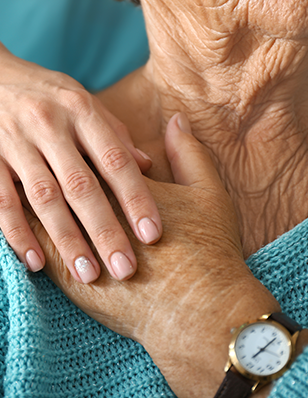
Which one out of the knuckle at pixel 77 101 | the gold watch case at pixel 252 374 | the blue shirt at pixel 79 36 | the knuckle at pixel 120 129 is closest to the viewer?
the gold watch case at pixel 252 374

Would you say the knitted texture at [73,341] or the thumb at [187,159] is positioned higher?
the thumb at [187,159]

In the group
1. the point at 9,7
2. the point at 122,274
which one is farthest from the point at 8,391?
the point at 9,7

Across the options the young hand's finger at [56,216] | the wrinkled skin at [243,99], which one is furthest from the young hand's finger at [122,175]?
the wrinkled skin at [243,99]

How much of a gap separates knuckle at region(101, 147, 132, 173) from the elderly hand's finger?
0.20m

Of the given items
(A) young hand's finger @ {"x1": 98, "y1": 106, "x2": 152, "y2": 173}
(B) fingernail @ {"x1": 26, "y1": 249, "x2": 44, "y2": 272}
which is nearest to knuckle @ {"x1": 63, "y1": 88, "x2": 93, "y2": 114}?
(A) young hand's finger @ {"x1": 98, "y1": 106, "x2": 152, "y2": 173}

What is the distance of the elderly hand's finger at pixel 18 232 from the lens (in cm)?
77

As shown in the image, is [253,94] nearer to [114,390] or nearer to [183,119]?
[183,119]

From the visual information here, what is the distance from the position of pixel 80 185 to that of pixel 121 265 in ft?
0.59

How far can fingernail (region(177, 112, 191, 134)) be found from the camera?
40.1 inches

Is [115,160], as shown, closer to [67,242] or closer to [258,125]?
[67,242]

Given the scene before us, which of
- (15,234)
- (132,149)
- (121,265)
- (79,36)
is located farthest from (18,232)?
(79,36)

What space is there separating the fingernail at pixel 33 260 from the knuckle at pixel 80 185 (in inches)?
5.4

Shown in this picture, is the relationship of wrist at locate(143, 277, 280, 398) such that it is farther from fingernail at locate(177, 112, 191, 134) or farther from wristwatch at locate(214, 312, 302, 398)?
fingernail at locate(177, 112, 191, 134)

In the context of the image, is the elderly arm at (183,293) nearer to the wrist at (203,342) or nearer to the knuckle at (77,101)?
the wrist at (203,342)
